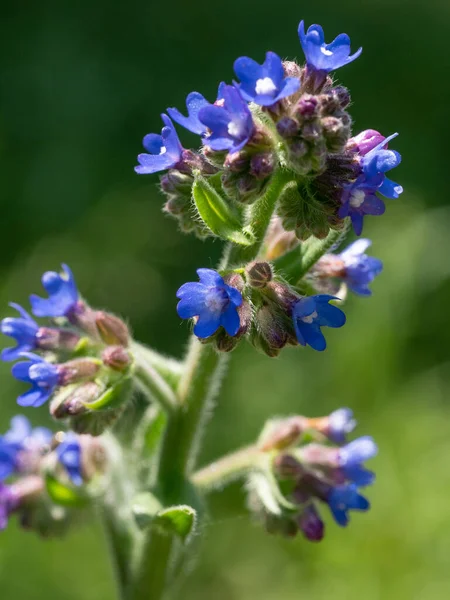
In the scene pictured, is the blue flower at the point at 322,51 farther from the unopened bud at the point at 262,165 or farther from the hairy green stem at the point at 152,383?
the hairy green stem at the point at 152,383

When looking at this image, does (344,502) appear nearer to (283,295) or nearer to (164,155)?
(283,295)

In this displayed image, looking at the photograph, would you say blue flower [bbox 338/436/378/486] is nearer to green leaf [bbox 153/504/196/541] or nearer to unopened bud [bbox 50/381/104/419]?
green leaf [bbox 153/504/196/541]

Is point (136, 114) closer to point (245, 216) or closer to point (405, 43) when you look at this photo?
point (405, 43)

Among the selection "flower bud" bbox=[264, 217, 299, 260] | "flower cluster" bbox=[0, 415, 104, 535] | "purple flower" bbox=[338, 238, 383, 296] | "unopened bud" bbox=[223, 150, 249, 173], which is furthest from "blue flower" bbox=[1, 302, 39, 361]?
"purple flower" bbox=[338, 238, 383, 296]

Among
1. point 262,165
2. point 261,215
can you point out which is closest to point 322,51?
point 262,165

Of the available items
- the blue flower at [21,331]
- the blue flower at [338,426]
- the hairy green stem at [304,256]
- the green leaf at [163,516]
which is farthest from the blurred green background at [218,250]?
the hairy green stem at [304,256]

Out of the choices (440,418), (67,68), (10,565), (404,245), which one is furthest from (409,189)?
(10,565)

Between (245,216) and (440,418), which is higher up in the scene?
(245,216)
